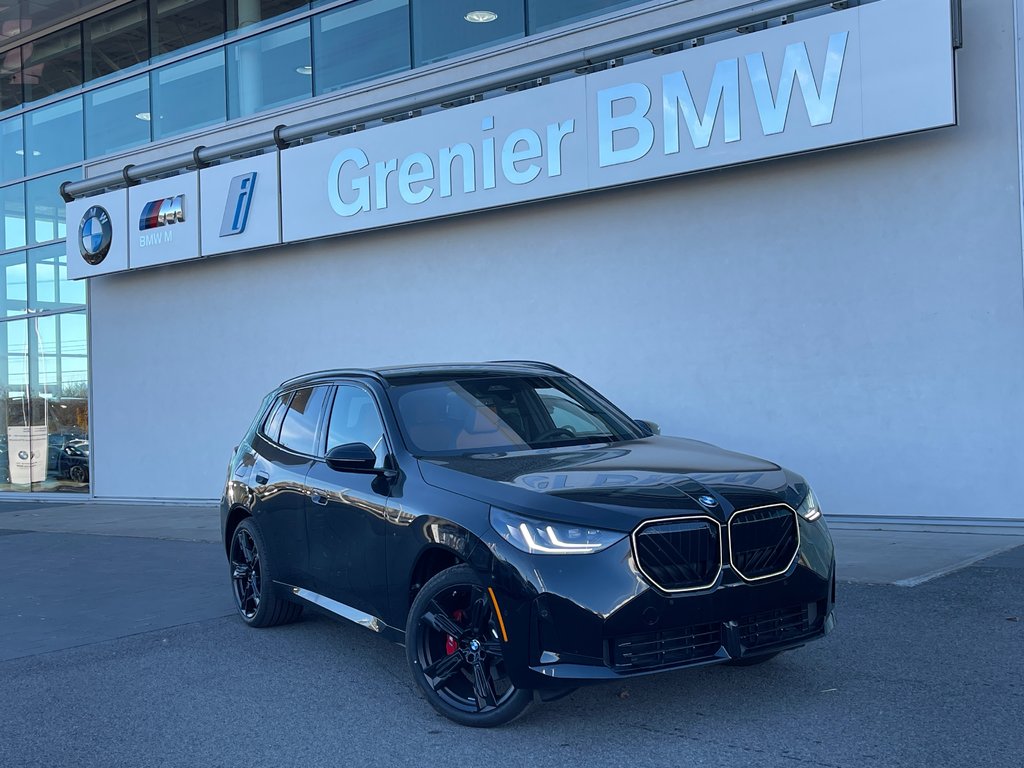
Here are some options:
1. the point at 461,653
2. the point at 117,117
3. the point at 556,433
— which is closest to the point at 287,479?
the point at 556,433

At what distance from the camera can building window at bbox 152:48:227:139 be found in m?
17.5

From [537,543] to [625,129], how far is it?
806cm

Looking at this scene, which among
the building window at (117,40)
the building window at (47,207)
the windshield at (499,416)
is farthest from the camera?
the building window at (47,207)

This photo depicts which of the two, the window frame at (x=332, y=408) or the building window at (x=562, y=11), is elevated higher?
the building window at (x=562, y=11)

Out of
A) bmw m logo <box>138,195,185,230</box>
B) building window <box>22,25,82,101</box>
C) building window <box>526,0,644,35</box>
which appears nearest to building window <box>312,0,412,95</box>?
building window <box>526,0,644,35</box>

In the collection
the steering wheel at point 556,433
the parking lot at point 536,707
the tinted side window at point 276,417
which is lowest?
the parking lot at point 536,707

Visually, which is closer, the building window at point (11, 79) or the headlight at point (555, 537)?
the headlight at point (555, 537)

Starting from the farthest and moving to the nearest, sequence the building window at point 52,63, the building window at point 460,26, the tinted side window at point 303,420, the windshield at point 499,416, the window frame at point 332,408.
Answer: the building window at point 52,63
the building window at point 460,26
the tinted side window at point 303,420
the window frame at point 332,408
the windshield at point 499,416

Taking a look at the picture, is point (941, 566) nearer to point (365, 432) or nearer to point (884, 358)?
point (884, 358)

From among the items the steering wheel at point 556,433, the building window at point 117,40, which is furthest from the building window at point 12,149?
the steering wheel at point 556,433

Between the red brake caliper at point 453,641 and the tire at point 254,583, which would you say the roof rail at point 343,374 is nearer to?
the tire at point 254,583

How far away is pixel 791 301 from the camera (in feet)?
36.3

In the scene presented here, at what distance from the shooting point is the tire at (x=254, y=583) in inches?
279

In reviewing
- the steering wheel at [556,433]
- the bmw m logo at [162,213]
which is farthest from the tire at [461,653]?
the bmw m logo at [162,213]
